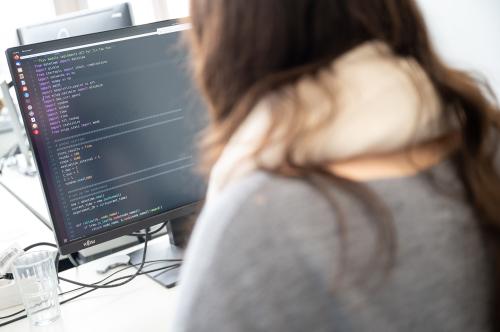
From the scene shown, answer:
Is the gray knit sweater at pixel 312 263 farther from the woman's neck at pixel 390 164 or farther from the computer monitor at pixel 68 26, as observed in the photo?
the computer monitor at pixel 68 26

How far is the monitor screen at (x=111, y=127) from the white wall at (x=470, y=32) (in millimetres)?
784

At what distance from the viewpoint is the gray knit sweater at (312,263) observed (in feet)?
1.90

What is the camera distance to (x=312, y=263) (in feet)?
1.90

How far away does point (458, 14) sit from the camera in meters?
1.65

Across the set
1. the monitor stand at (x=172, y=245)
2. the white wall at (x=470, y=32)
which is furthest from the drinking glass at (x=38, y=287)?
the white wall at (x=470, y=32)

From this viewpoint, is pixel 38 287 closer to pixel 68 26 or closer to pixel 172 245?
pixel 172 245

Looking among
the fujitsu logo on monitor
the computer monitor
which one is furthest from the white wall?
the fujitsu logo on monitor

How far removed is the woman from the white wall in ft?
3.28

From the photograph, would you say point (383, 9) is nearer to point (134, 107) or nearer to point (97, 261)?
point (134, 107)

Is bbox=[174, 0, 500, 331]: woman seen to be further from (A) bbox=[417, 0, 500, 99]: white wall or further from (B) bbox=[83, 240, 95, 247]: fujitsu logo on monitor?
(A) bbox=[417, 0, 500, 99]: white wall

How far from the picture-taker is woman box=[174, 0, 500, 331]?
1.91 ft

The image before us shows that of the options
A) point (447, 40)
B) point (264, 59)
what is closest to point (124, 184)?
point (264, 59)

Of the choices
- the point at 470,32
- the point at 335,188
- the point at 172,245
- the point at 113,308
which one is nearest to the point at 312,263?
the point at 335,188

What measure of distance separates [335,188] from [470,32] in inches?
49.9
